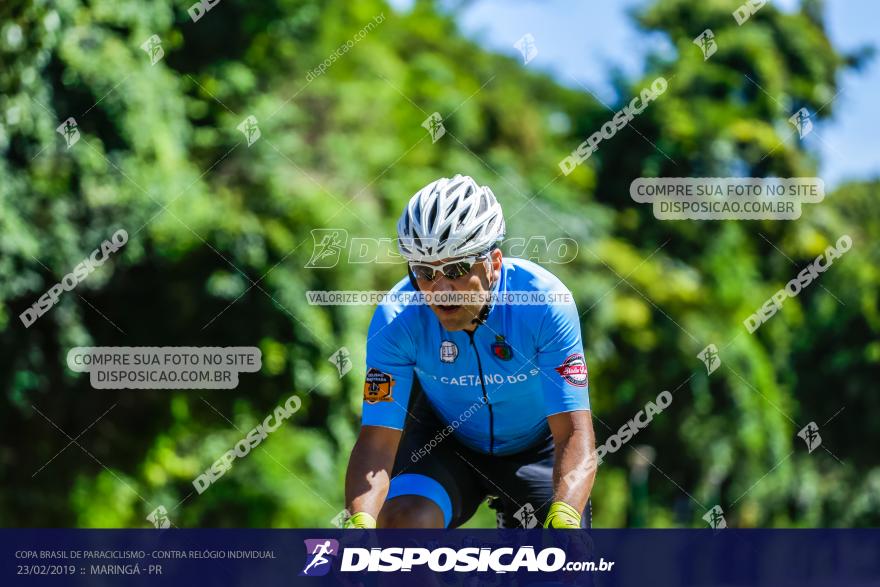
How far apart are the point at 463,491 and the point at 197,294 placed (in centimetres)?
539

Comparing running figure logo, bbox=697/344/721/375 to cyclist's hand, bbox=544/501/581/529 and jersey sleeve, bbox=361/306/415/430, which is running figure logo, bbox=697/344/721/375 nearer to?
jersey sleeve, bbox=361/306/415/430

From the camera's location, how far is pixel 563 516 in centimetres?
357

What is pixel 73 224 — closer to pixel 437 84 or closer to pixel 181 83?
pixel 181 83

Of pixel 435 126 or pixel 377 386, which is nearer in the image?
pixel 377 386

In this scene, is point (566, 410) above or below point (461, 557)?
above

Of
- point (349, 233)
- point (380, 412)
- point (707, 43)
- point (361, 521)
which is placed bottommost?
point (361, 521)

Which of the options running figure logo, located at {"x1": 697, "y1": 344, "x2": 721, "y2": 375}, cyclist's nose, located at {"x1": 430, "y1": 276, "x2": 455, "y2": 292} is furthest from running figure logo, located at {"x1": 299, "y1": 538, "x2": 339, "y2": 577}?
running figure logo, located at {"x1": 697, "y1": 344, "x2": 721, "y2": 375}

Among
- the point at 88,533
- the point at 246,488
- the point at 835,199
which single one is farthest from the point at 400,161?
the point at 88,533

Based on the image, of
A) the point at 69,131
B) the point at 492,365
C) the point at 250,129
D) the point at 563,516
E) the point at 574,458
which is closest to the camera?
the point at 563,516

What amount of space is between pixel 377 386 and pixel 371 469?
318 millimetres

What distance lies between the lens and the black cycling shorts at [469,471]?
13.3ft

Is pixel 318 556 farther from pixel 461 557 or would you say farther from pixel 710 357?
pixel 710 357

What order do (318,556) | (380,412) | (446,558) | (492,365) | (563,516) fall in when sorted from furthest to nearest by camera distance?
(318,556)
(446,558)
(492,365)
(380,412)
(563,516)

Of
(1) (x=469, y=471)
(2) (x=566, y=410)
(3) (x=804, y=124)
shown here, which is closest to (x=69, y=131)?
(1) (x=469, y=471)
